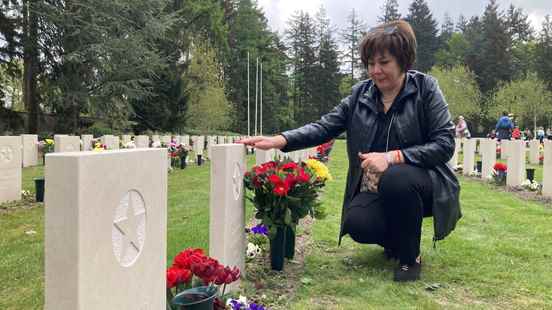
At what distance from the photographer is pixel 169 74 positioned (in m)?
24.3

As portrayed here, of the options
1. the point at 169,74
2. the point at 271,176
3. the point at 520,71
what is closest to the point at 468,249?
the point at 271,176

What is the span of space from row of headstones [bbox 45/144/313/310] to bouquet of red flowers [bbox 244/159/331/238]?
4.48ft

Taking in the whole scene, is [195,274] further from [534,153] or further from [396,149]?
[534,153]

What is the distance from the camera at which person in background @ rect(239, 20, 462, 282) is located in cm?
293

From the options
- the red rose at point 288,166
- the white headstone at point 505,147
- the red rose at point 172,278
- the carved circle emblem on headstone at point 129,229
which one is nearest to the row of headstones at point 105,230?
the carved circle emblem on headstone at point 129,229

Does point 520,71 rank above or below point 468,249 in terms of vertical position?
above

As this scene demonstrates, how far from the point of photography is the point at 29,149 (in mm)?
10711

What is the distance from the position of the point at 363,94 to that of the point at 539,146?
567 inches

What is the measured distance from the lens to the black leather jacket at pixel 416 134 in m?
2.95


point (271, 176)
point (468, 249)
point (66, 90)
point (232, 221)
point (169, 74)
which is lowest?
point (468, 249)

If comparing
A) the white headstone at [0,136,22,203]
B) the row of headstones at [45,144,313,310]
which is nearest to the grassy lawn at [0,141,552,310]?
the white headstone at [0,136,22,203]

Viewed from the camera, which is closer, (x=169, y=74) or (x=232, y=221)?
(x=232, y=221)

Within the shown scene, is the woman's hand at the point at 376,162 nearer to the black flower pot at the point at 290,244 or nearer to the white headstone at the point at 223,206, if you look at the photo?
the white headstone at the point at 223,206

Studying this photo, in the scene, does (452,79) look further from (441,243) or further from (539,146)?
(441,243)
